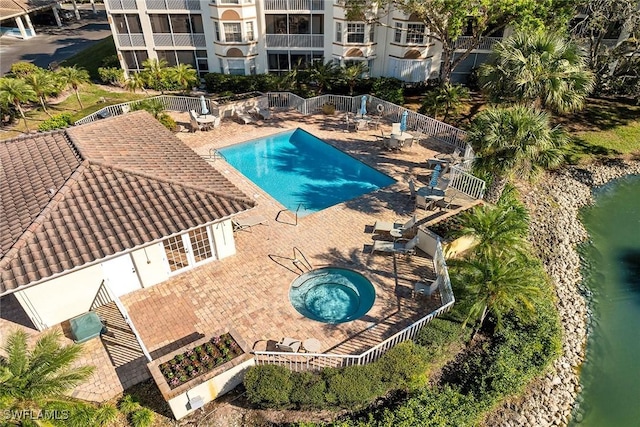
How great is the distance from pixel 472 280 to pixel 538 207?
11.7m

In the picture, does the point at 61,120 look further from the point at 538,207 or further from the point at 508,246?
the point at 538,207

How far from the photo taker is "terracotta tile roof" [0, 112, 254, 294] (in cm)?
1321

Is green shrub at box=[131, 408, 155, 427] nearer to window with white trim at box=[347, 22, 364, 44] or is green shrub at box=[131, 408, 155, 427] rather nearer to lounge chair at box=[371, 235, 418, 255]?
lounge chair at box=[371, 235, 418, 255]

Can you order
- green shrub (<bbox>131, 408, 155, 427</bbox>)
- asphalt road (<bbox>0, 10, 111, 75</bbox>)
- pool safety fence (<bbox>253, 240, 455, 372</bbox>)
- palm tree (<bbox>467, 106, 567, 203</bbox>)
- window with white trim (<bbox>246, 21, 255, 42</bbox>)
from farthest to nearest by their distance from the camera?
asphalt road (<bbox>0, 10, 111, 75</bbox>) → window with white trim (<bbox>246, 21, 255, 42</bbox>) → palm tree (<bbox>467, 106, 567, 203</bbox>) → pool safety fence (<bbox>253, 240, 455, 372</bbox>) → green shrub (<bbox>131, 408, 155, 427</bbox>)

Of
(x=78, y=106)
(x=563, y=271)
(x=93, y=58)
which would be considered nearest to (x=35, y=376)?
(x=563, y=271)

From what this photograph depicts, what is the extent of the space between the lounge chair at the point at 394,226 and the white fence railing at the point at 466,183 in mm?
3826

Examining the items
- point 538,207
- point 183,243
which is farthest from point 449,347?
point 538,207

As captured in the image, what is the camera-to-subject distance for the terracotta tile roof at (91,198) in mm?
13211

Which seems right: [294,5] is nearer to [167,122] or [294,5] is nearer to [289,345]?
[167,122]

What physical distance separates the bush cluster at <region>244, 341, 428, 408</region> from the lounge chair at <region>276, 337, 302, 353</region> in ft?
3.21

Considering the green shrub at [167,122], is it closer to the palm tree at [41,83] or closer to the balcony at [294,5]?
the palm tree at [41,83]

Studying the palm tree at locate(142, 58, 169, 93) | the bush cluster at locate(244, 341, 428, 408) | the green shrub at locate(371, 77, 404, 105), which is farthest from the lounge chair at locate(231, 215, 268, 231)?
the palm tree at locate(142, 58, 169, 93)

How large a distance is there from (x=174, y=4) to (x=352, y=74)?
16.8 m

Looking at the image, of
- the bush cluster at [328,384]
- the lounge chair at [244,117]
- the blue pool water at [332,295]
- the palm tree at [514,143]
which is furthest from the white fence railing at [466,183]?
the lounge chair at [244,117]
